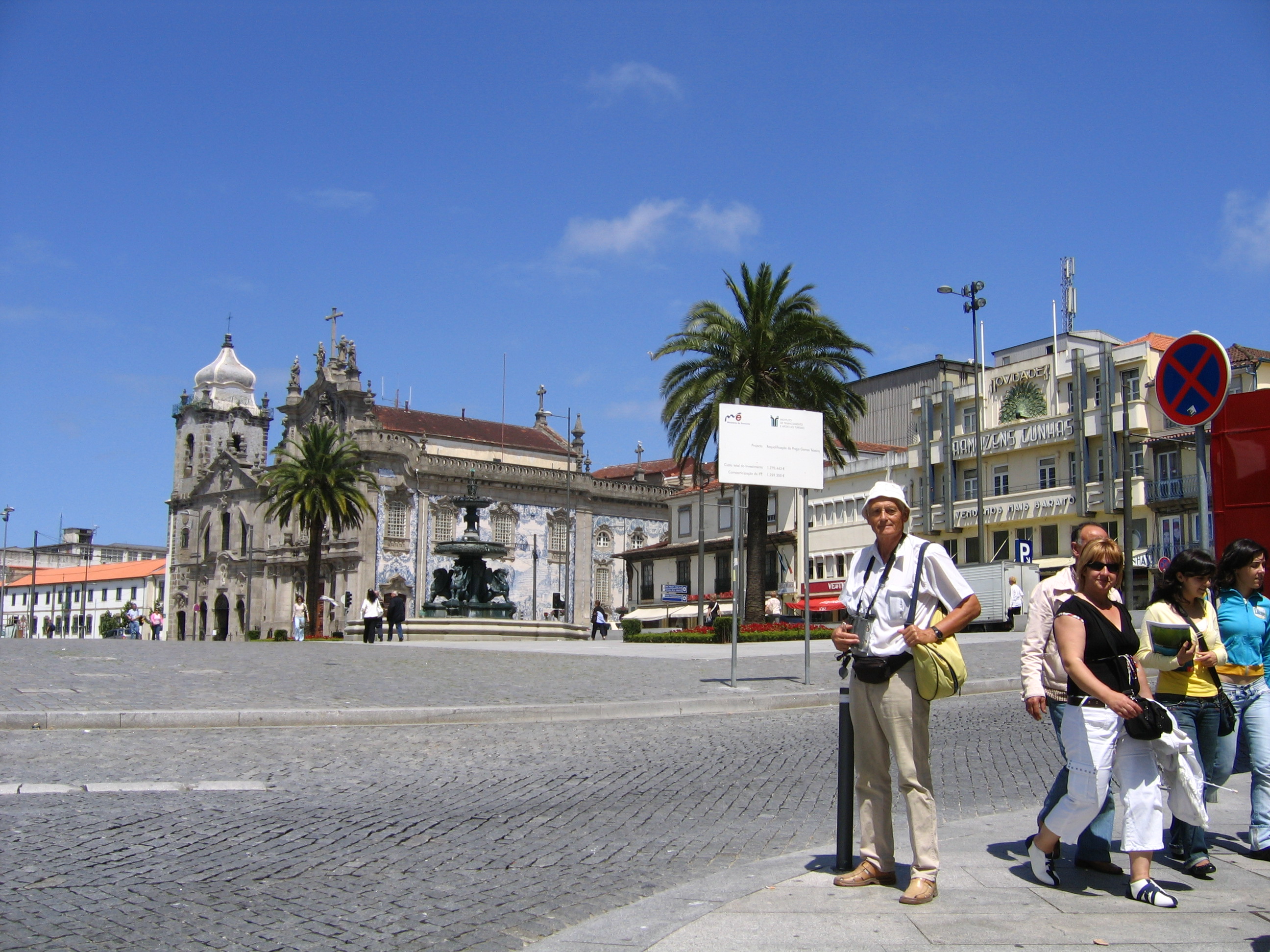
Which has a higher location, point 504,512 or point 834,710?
point 504,512

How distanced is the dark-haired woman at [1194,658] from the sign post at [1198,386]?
1.03 meters

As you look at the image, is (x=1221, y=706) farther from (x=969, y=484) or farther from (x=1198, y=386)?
(x=969, y=484)

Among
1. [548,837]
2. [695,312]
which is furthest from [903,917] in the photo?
[695,312]

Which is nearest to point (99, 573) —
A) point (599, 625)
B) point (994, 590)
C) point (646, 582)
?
point (646, 582)

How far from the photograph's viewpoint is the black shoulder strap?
513 cm

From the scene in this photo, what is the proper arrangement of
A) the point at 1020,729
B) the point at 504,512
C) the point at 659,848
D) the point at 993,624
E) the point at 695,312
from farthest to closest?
the point at 504,512
the point at 993,624
the point at 695,312
the point at 1020,729
the point at 659,848

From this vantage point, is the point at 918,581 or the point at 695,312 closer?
the point at 918,581

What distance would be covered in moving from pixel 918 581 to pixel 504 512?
6401 cm

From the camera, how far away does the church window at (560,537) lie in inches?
2766

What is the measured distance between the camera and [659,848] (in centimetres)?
648

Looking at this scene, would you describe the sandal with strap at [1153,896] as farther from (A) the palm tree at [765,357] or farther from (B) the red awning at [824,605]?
(B) the red awning at [824,605]

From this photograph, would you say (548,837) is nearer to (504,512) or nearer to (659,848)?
(659,848)

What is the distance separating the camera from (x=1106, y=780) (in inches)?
204

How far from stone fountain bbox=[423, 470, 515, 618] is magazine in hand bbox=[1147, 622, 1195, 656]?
113 ft
